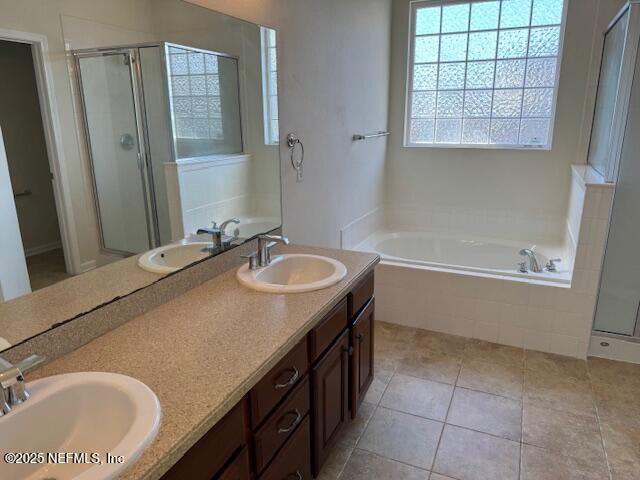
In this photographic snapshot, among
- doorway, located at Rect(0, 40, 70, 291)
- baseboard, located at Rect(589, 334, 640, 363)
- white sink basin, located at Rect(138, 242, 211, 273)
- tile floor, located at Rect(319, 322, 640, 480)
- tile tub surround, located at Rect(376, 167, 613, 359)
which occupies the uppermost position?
doorway, located at Rect(0, 40, 70, 291)

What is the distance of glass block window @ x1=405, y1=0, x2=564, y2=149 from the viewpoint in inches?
139

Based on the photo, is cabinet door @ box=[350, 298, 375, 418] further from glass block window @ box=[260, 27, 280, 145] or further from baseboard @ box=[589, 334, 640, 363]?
baseboard @ box=[589, 334, 640, 363]

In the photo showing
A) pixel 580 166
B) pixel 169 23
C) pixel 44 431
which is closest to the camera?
pixel 44 431

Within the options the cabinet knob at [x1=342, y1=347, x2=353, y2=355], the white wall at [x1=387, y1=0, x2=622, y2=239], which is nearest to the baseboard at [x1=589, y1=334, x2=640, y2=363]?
the white wall at [x1=387, y1=0, x2=622, y2=239]

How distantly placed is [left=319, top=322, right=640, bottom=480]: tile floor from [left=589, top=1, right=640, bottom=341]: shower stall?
31 cm

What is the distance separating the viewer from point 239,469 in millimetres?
1192

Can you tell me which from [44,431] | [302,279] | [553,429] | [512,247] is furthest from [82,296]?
[512,247]

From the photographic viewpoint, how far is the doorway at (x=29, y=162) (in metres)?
1.12

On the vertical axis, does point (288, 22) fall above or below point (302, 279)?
above

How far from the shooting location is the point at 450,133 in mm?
3984

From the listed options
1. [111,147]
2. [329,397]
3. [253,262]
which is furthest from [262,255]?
[111,147]

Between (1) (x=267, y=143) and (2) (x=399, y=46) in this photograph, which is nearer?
(1) (x=267, y=143)

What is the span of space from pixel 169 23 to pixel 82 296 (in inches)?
39.3

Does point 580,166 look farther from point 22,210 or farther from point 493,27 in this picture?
point 22,210
